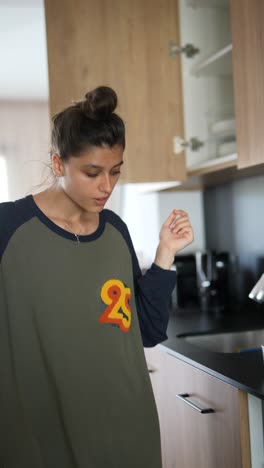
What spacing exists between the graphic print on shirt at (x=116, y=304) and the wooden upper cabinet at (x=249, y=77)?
67 cm

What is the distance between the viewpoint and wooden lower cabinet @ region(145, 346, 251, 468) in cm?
148

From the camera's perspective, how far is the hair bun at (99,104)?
1197 millimetres

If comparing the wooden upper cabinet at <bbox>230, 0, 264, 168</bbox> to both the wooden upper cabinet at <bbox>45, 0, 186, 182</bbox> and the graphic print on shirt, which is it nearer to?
the wooden upper cabinet at <bbox>45, 0, 186, 182</bbox>

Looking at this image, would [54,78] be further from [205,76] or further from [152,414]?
[152,414]

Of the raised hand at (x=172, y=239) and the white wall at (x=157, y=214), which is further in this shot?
the white wall at (x=157, y=214)

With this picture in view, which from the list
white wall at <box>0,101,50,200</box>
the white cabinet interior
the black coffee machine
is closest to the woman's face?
the white cabinet interior

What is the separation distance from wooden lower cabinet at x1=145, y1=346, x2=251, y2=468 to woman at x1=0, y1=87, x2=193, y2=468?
280 mm

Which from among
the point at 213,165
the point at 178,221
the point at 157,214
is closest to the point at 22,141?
the point at 157,214

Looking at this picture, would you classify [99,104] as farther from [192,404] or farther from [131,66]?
[131,66]

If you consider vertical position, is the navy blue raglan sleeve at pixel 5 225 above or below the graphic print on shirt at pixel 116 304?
above

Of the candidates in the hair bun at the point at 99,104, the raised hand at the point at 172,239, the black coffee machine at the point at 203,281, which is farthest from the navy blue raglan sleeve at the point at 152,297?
the black coffee machine at the point at 203,281

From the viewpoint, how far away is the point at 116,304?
4.08ft

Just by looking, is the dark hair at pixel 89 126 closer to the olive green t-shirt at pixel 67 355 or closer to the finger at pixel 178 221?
the olive green t-shirt at pixel 67 355

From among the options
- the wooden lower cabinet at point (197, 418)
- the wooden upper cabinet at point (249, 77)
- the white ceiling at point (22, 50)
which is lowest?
the wooden lower cabinet at point (197, 418)
